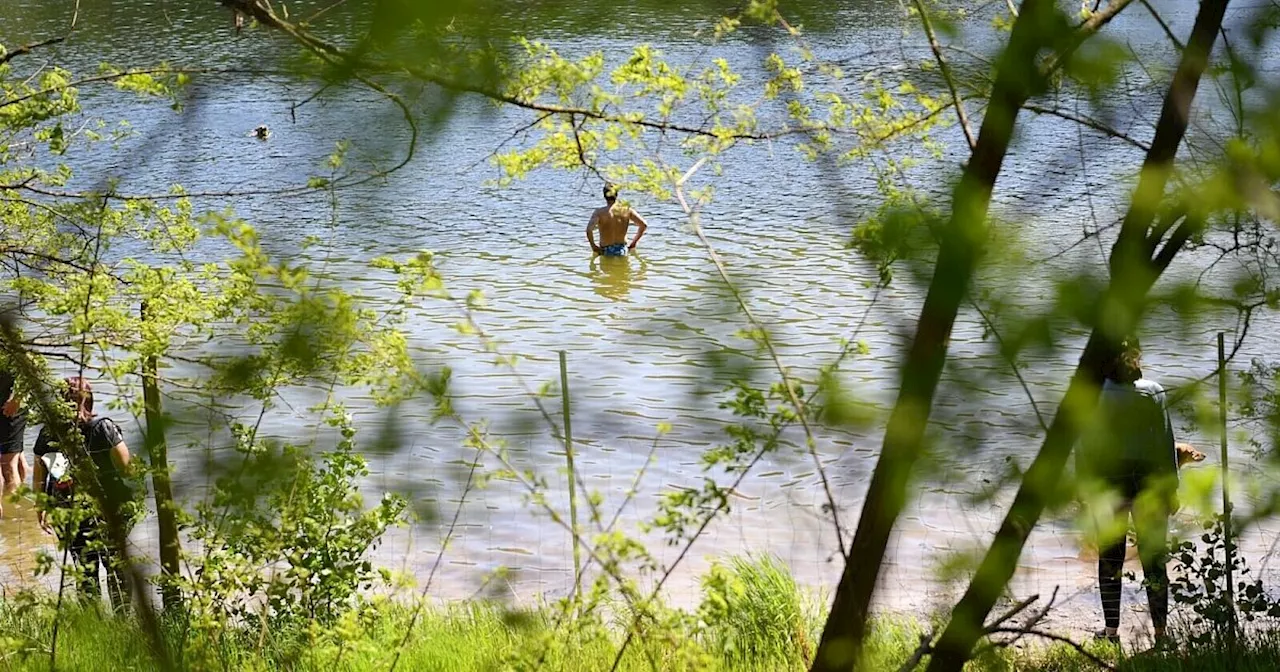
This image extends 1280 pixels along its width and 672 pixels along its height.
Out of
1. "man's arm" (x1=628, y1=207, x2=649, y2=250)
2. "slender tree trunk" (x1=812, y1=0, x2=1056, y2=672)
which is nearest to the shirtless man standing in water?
"man's arm" (x1=628, y1=207, x2=649, y2=250)

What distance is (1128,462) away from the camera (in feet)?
3.67

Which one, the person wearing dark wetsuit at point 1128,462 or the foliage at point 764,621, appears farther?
the foliage at point 764,621

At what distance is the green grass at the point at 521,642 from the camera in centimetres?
391

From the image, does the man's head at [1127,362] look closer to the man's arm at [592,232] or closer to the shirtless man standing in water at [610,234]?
the shirtless man standing in water at [610,234]

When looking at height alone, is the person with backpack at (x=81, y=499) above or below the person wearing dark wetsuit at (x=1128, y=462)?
below

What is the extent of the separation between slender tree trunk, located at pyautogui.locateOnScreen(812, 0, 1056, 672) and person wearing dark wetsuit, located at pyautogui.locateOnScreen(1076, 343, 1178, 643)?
0.47 feet

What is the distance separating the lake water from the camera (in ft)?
3.85

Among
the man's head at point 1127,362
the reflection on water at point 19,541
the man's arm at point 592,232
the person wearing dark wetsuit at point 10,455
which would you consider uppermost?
the man's arm at point 592,232

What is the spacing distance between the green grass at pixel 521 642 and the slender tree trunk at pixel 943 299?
6.06ft

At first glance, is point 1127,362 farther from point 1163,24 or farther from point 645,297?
point 645,297

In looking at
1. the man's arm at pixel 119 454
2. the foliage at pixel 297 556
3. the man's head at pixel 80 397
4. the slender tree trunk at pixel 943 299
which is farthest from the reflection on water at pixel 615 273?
the slender tree trunk at pixel 943 299

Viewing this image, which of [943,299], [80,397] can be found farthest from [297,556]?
[943,299]

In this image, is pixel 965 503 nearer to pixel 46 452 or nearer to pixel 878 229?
pixel 878 229

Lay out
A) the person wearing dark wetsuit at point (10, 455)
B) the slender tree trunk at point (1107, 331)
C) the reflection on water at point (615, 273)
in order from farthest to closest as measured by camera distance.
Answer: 1. the reflection on water at point (615, 273)
2. the person wearing dark wetsuit at point (10, 455)
3. the slender tree trunk at point (1107, 331)
